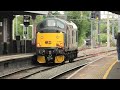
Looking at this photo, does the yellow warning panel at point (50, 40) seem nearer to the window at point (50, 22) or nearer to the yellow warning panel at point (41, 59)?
the window at point (50, 22)

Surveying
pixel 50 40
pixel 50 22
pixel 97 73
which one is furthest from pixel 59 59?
pixel 97 73

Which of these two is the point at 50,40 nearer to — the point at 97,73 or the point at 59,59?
the point at 59,59

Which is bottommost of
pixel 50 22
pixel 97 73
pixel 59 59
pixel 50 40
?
pixel 97 73

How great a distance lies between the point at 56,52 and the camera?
27.1m

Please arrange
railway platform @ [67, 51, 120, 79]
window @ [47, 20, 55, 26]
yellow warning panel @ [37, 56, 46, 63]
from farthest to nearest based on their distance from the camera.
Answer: window @ [47, 20, 55, 26] < yellow warning panel @ [37, 56, 46, 63] < railway platform @ [67, 51, 120, 79]

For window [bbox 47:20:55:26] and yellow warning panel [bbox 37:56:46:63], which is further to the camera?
window [bbox 47:20:55:26]

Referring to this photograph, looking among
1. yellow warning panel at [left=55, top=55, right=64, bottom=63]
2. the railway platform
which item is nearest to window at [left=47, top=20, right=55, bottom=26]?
yellow warning panel at [left=55, top=55, right=64, bottom=63]

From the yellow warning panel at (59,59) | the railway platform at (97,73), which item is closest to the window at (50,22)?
the yellow warning panel at (59,59)

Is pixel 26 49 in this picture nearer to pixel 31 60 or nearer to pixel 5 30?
pixel 5 30

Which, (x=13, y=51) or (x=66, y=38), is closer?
(x=66, y=38)

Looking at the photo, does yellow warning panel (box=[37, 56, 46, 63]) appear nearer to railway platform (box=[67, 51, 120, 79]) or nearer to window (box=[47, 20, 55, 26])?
window (box=[47, 20, 55, 26])

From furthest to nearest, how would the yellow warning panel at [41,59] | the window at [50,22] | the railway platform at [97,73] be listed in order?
the window at [50,22] → the yellow warning panel at [41,59] → the railway platform at [97,73]
